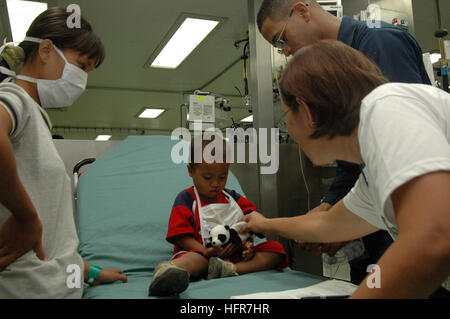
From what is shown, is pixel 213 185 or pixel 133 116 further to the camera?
pixel 133 116

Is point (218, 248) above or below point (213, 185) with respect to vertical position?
below

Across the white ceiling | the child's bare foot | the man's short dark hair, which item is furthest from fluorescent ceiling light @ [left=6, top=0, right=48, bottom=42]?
the child's bare foot

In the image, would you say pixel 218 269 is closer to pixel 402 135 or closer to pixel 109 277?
pixel 109 277

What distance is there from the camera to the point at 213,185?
182 cm

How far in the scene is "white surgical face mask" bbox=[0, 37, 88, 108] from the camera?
121 centimetres

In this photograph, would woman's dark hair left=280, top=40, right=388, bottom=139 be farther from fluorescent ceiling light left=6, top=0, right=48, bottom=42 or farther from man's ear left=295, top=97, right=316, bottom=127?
fluorescent ceiling light left=6, top=0, right=48, bottom=42

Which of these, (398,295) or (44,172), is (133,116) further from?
(398,295)

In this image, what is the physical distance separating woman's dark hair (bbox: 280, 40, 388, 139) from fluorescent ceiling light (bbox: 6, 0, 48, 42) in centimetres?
373

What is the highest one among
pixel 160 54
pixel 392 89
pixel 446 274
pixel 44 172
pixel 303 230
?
pixel 160 54

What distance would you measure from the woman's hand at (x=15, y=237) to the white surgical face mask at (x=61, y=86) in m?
0.56

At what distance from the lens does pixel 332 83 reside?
2.52 feet

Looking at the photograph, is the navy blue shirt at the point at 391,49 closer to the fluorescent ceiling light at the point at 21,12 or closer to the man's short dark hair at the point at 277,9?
the man's short dark hair at the point at 277,9
